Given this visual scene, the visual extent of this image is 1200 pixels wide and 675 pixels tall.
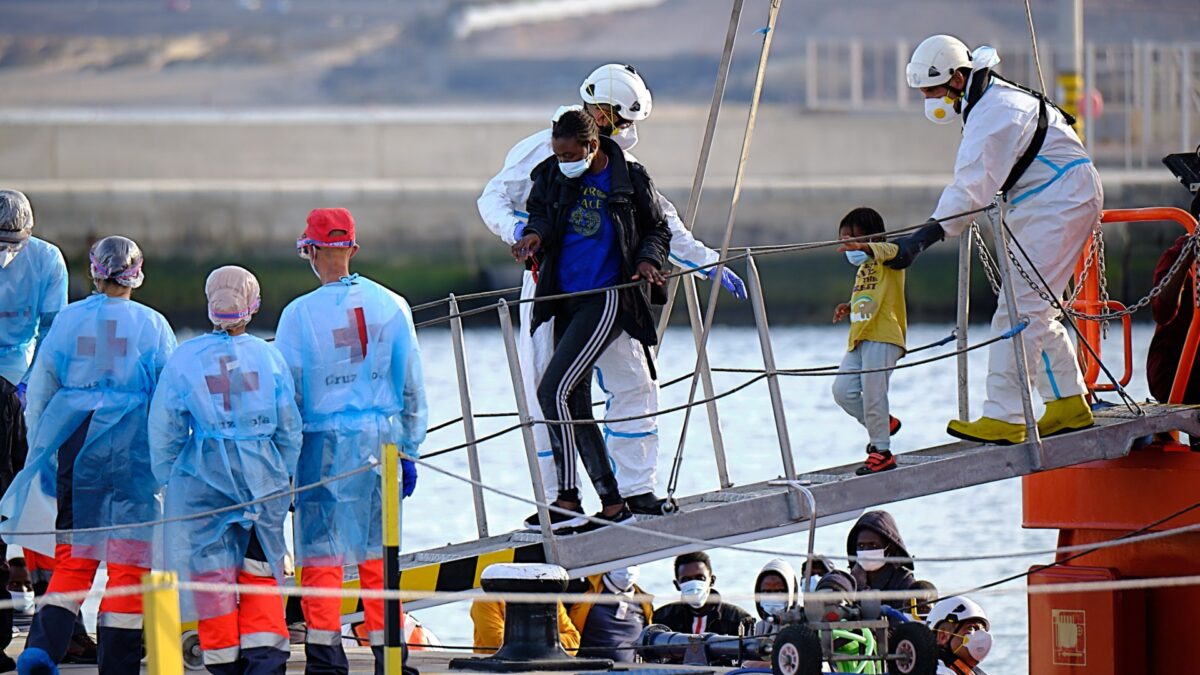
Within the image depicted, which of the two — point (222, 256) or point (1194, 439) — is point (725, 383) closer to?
point (222, 256)

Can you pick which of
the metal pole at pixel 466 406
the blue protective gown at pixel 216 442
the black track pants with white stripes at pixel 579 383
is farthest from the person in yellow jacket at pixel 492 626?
the blue protective gown at pixel 216 442

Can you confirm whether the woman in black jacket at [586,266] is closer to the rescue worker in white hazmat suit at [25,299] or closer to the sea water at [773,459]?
the sea water at [773,459]

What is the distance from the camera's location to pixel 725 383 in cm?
2541

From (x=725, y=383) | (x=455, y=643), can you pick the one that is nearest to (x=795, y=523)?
(x=455, y=643)

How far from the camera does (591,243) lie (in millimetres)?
8406

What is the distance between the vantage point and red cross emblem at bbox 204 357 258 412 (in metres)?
7.63

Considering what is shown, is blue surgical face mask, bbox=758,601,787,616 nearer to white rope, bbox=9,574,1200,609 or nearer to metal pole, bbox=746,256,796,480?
white rope, bbox=9,574,1200,609

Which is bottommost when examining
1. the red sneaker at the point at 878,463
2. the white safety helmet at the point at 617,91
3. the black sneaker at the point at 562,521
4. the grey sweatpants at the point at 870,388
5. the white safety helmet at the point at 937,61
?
the black sneaker at the point at 562,521

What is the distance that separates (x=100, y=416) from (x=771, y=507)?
271cm

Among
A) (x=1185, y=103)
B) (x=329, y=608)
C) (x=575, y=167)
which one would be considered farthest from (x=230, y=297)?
(x=1185, y=103)

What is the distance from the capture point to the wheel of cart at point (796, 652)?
759 centimetres

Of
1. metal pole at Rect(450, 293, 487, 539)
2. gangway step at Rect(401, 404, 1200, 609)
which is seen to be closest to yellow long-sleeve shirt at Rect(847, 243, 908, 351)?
gangway step at Rect(401, 404, 1200, 609)

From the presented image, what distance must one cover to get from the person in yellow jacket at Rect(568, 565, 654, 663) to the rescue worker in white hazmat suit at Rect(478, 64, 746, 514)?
2.08 ft

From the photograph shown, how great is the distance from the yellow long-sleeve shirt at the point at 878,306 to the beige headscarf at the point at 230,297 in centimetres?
259
